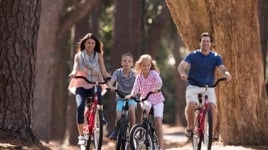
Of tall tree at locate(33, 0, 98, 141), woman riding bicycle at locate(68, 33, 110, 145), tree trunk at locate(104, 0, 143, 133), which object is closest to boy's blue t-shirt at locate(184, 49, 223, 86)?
woman riding bicycle at locate(68, 33, 110, 145)

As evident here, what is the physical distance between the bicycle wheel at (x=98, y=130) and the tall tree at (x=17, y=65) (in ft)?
4.83

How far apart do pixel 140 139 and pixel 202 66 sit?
156cm

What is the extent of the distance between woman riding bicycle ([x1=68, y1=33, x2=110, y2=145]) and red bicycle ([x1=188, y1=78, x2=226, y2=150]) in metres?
1.50

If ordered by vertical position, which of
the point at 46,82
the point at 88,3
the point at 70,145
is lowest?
the point at 70,145

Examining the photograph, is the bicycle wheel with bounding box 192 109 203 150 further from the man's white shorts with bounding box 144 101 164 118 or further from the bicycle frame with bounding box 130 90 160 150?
the bicycle frame with bounding box 130 90 160 150

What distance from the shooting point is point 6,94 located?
12.7m

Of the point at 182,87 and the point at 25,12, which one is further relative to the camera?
the point at 182,87

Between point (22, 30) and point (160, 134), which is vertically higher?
point (22, 30)

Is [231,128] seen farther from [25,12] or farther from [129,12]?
[129,12]

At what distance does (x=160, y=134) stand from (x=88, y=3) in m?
12.7

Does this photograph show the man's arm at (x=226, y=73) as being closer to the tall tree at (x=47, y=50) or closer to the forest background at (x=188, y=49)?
the forest background at (x=188, y=49)

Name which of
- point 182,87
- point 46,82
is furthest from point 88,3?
point 182,87

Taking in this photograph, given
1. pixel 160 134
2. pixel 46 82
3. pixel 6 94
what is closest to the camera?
pixel 160 134

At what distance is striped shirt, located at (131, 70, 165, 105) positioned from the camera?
11.9 meters
